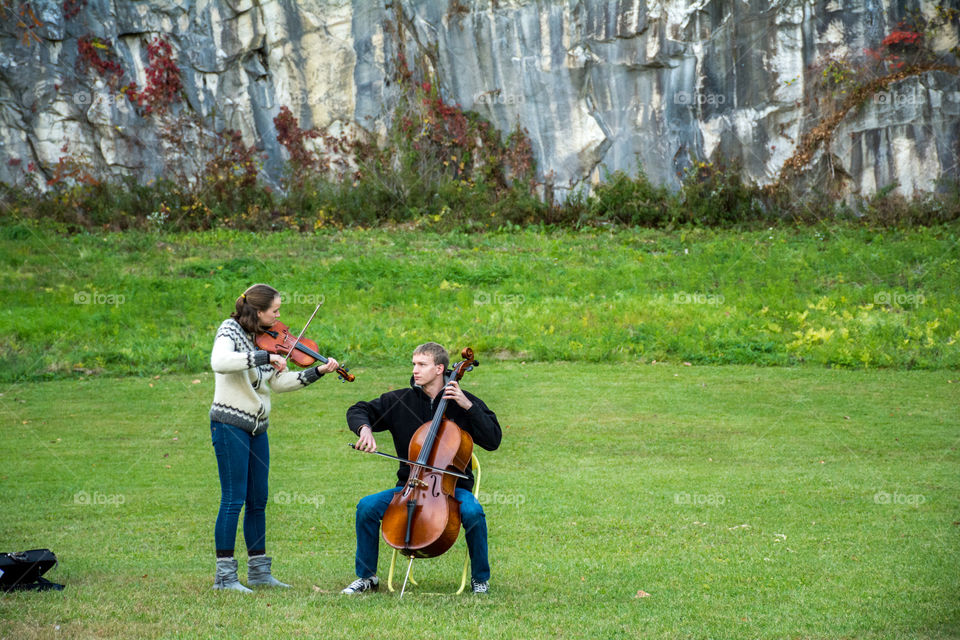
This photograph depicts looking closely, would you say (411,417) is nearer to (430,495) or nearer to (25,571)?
(430,495)

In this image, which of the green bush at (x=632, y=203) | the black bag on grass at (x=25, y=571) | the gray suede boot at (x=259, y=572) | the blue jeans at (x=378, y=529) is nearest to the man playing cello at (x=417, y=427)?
the blue jeans at (x=378, y=529)

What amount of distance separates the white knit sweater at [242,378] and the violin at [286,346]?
3.0 inches

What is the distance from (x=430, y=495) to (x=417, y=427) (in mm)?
512

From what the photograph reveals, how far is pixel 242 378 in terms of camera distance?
579cm

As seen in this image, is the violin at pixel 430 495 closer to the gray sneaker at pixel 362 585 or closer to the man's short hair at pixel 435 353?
the man's short hair at pixel 435 353

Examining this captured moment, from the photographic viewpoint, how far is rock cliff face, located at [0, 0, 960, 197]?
79.0ft

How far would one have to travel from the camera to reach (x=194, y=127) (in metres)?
27.0

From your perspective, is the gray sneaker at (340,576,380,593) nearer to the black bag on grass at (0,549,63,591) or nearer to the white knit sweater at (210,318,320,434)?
the white knit sweater at (210,318,320,434)

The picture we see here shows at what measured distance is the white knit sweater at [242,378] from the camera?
5.55 meters

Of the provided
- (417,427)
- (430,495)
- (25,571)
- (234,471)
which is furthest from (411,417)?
(25,571)

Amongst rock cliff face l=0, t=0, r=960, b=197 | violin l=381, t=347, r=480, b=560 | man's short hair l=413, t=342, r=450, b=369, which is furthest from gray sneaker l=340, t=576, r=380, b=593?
rock cliff face l=0, t=0, r=960, b=197

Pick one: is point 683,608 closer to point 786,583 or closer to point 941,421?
point 786,583

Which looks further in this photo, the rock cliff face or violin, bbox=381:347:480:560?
the rock cliff face

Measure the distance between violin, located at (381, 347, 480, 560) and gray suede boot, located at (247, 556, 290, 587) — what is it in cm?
96
